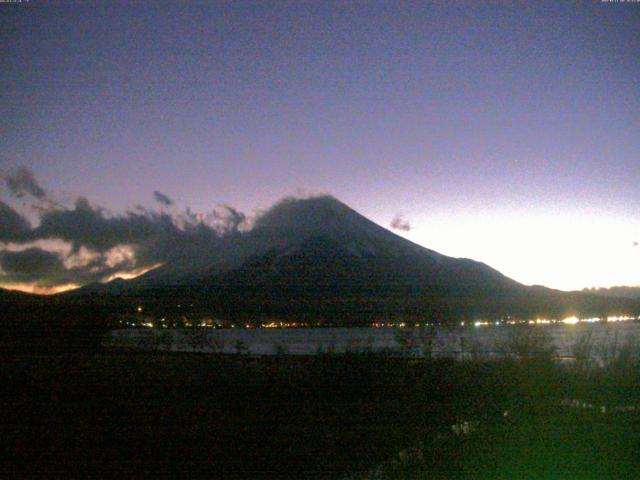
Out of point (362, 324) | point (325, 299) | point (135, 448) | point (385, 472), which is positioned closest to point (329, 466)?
point (385, 472)

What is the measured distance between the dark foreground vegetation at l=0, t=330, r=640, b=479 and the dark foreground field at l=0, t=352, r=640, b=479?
30 mm

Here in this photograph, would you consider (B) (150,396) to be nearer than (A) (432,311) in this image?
Yes

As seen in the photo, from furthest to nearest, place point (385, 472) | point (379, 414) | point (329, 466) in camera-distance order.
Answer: point (379, 414) < point (329, 466) < point (385, 472)

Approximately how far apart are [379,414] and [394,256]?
254 feet

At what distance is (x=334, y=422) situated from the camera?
32.0ft

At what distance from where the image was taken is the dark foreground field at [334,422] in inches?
274

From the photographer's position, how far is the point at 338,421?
9.83m

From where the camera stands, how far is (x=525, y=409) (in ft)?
34.2

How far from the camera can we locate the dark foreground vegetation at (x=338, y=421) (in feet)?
22.9

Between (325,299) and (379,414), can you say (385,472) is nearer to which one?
(379,414)

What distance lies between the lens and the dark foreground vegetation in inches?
275

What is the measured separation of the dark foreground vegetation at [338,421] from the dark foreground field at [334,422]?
0.03 metres

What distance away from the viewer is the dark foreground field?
6965 mm

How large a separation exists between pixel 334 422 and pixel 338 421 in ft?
0.31
